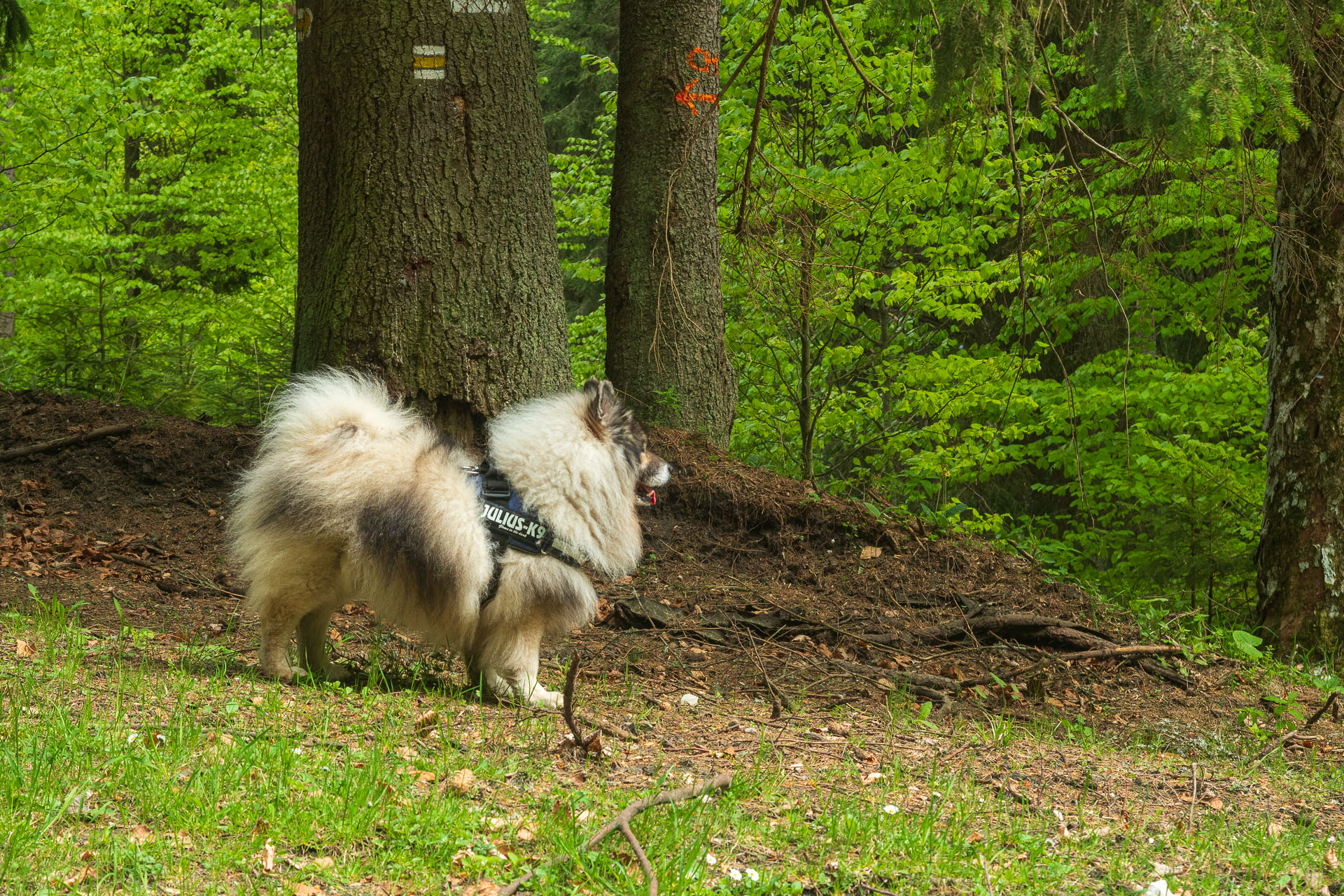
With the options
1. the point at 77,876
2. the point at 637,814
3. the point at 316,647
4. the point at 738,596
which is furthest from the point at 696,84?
the point at 77,876

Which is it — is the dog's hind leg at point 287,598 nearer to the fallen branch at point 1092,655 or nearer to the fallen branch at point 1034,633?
the fallen branch at point 1092,655

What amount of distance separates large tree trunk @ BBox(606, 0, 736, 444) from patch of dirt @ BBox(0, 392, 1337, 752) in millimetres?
428

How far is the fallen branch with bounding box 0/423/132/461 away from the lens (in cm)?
676

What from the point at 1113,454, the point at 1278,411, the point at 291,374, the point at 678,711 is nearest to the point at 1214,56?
the point at 1278,411

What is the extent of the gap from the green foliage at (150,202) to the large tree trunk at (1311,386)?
27.0 feet

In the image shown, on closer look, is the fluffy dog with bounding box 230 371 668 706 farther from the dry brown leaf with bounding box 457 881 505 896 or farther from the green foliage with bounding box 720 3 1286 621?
the green foliage with bounding box 720 3 1286 621

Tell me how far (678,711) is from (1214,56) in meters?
3.79

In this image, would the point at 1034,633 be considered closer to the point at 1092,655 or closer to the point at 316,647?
the point at 1092,655

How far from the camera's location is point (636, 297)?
7.52m

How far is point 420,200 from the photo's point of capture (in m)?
5.10

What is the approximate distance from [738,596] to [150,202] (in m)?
10.9

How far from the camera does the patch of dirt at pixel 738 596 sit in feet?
16.1

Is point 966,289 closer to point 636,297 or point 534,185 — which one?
point 636,297

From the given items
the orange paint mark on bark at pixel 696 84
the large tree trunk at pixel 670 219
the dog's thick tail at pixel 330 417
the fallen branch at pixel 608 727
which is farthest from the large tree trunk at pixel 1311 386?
the dog's thick tail at pixel 330 417
